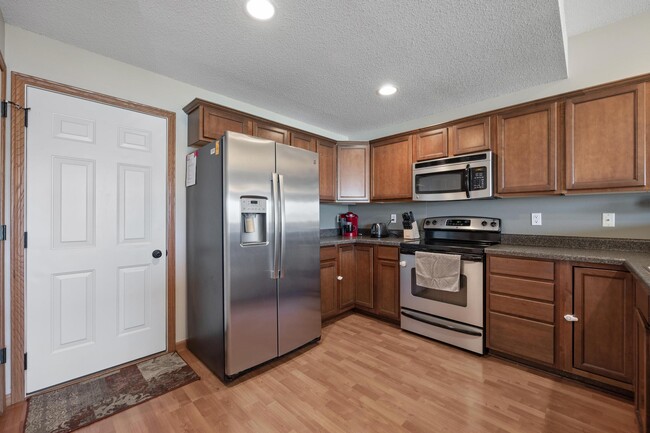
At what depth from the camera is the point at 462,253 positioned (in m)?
2.41

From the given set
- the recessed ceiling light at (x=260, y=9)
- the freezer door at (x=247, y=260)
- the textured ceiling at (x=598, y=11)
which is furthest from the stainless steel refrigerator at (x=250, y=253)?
the textured ceiling at (x=598, y=11)

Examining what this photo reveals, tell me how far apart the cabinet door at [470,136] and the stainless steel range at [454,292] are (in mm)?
712

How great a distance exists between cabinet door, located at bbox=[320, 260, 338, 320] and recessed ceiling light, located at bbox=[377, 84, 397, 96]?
179 centimetres

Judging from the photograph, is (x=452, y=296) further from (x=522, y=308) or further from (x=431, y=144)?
(x=431, y=144)

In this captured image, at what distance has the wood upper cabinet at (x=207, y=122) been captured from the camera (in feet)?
7.55

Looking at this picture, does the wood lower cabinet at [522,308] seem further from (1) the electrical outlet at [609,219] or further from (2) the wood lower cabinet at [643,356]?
(1) the electrical outlet at [609,219]

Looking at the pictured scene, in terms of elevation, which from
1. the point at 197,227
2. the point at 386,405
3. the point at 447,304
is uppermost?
the point at 197,227

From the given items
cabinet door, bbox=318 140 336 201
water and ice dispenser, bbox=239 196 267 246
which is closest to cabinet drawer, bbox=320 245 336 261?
cabinet door, bbox=318 140 336 201

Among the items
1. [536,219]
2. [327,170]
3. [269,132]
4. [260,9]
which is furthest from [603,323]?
[269,132]

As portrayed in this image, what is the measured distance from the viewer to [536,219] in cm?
254

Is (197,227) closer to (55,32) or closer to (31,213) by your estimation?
(31,213)

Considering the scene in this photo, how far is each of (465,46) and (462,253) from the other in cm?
160

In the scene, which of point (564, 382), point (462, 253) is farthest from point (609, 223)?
point (564, 382)

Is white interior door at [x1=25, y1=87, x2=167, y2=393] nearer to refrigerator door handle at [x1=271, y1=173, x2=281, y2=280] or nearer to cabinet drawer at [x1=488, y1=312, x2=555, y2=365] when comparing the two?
refrigerator door handle at [x1=271, y1=173, x2=281, y2=280]
